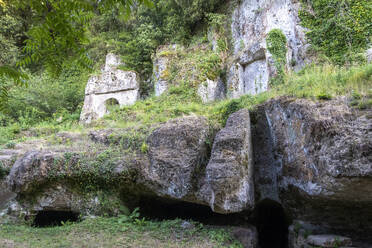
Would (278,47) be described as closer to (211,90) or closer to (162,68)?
(211,90)

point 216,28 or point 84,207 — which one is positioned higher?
point 216,28

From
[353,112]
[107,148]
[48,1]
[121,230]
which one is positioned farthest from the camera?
[107,148]

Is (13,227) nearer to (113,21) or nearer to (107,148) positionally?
(107,148)

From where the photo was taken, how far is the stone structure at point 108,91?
17.4 m

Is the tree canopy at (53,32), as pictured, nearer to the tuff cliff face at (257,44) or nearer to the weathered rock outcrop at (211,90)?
the tuff cliff face at (257,44)

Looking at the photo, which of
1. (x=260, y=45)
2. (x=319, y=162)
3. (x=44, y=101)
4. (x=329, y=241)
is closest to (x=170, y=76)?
(x=260, y=45)

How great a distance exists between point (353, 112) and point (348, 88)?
1142 mm

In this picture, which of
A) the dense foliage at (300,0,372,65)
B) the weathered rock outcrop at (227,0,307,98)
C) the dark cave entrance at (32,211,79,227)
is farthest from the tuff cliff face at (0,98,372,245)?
the dense foliage at (300,0,372,65)

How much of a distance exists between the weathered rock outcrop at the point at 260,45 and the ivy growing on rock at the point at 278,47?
0.25 metres

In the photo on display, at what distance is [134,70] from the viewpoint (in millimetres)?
18359

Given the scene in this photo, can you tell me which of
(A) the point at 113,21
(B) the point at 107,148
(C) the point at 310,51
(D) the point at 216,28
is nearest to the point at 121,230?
(B) the point at 107,148

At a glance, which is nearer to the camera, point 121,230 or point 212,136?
point 121,230

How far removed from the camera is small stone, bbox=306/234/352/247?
524 cm

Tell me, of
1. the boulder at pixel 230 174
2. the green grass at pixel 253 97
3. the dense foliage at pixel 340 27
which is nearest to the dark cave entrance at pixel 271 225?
the boulder at pixel 230 174
